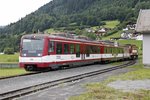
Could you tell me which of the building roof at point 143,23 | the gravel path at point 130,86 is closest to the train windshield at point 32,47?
the gravel path at point 130,86

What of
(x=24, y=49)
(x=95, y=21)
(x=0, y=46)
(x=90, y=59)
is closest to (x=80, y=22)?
(x=95, y=21)

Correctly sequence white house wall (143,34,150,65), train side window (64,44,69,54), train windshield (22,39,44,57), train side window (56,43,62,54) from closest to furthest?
train windshield (22,39,44,57) → train side window (56,43,62,54) → train side window (64,44,69,54) → white house wall (143,34,150,65)

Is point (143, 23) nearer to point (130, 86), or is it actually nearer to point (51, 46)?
point (51, 46)

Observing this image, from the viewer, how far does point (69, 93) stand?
14.6 meters

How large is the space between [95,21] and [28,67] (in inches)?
5833

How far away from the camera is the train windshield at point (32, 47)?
27.2 m

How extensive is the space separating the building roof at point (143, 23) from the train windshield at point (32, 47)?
11.2 m

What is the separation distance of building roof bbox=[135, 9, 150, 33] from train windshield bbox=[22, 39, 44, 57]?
442 inches

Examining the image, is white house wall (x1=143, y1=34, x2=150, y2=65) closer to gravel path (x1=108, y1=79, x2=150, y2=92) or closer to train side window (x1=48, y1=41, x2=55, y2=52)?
train side window (x1=48, y1=41, x2=55, y2=52)

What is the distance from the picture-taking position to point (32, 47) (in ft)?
90.6

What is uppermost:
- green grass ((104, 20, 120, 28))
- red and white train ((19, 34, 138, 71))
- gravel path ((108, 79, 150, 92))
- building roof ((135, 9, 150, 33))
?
green grass ((104, 20, 120, 28))

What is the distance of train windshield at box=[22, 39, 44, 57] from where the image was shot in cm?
2723

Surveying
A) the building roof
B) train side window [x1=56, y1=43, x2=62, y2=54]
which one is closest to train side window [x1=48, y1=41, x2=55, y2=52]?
train side window [x1=56, y1=43, x2=62, y2=54]

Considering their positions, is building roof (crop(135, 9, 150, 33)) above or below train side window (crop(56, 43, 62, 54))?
above
